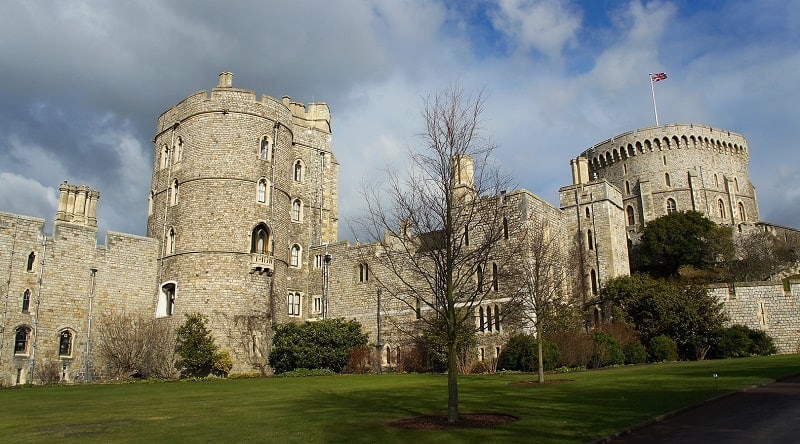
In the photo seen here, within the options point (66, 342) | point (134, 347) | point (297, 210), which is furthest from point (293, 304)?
point (66, 342)

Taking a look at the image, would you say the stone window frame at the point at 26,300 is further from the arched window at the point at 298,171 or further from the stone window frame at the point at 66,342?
the arched window at the point at 298,171

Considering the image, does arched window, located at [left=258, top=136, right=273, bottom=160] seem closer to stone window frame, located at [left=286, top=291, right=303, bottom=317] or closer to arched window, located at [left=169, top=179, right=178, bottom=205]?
arched window, located at [left=169, top=179, right=178, bottom=205]

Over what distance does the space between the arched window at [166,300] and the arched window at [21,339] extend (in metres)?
6.62

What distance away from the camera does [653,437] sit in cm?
1073

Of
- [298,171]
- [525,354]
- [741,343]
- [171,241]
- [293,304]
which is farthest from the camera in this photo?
[298,171]

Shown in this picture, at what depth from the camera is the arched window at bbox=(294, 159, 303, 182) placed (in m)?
42.7

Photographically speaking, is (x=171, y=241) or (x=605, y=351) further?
(x=171, y=241)

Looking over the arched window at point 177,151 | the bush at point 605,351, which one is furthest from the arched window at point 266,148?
the bush at point 605,351

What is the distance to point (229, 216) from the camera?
35.6 metres

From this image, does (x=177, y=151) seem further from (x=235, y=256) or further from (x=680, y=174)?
(x=680, y=174)

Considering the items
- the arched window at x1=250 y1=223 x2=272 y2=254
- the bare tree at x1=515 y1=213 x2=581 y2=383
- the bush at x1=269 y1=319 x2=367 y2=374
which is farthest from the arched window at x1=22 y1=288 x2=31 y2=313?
the bare tree at x1=515 y1=213 x2=581 y2=383

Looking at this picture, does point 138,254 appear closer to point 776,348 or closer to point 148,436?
point 148,436

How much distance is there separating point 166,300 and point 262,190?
8374 millimetres

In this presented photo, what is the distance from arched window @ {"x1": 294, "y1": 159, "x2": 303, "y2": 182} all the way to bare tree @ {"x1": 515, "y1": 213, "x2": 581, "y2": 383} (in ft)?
53.7
